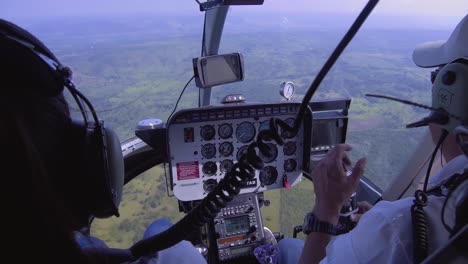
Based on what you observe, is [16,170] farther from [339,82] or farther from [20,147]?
[339,82]

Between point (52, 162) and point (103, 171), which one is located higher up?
point (52, 162)

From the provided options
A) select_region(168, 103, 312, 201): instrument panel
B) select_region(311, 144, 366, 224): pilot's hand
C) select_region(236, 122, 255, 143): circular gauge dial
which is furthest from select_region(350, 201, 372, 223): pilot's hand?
select_region(236, 122, 255, 143): circular gauge dial

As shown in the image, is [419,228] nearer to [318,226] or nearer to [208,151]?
[318,226]

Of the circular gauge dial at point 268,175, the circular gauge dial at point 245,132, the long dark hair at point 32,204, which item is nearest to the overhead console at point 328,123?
the circular gauge dial at point 268,175

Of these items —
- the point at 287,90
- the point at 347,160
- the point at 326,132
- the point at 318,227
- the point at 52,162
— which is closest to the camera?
the point at 52,162

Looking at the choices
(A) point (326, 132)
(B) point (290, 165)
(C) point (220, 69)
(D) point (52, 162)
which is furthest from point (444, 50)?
(D) point (52, 162)

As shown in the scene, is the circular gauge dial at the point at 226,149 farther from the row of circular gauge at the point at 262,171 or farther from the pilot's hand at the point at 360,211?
the pilot's hand at the point at 360,211

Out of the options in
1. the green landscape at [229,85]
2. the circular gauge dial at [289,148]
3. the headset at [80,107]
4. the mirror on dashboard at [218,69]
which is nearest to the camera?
the headset at [80,107]

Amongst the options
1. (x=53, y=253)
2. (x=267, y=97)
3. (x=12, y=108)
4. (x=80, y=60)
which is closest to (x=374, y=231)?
(x=53, y=253)
